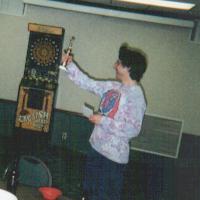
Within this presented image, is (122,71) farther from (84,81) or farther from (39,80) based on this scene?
(39,80)

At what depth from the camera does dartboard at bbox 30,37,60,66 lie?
17.0 ft

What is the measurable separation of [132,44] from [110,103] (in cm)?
283

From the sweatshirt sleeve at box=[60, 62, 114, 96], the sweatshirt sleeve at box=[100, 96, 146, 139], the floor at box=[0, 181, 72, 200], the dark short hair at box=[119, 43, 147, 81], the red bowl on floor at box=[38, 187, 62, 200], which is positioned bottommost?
the floor at box=[0, 181, 72, 200]

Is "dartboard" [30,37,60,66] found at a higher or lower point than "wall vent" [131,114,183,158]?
higher

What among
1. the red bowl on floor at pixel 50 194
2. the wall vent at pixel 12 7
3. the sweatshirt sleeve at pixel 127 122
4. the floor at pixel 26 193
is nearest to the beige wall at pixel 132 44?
the wall vent at pixel 12 7

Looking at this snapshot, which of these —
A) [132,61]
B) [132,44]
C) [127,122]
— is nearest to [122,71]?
[132,61]

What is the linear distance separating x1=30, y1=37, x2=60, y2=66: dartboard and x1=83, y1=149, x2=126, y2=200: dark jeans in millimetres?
2648

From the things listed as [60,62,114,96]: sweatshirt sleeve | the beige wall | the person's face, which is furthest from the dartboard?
the person's face

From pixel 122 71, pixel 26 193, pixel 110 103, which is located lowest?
pixel 26 193

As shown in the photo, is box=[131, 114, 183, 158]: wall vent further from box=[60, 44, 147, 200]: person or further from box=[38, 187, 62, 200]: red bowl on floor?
box=[38, 187, 62, 200]: red bowl on floor

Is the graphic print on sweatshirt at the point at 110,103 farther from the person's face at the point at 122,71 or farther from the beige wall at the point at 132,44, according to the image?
the beige wall at the point at 132,44

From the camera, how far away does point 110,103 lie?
2.73 meters

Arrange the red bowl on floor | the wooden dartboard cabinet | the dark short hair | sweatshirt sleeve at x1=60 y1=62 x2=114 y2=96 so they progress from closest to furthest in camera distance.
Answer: the red bowl on floor < the dark short hair < sweatshirt sleeve at x1=60 y1=62 x2=114 y2=96 < the wooden dartboard cabinet

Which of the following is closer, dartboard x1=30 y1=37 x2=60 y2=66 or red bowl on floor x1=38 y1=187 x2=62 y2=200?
red bowl on floor x1=38 y1=187 x2=62 y2=200
